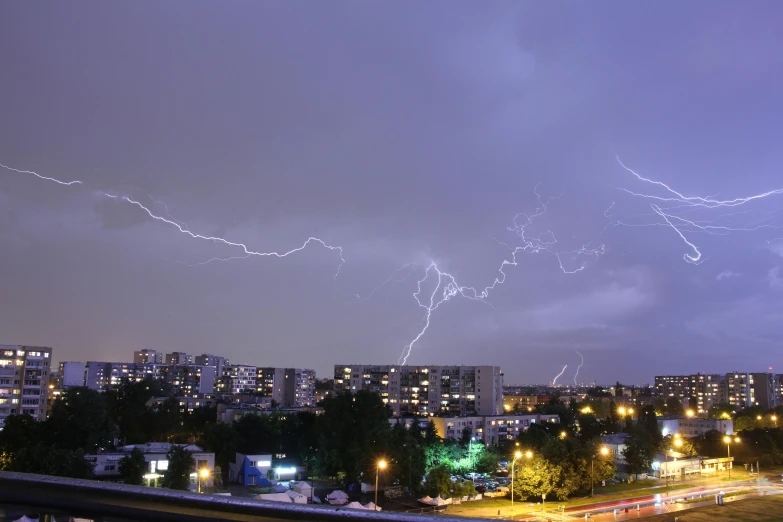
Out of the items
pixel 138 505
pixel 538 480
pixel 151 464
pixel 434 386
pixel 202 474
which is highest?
pixel 138 505

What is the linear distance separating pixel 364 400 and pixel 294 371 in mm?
52316

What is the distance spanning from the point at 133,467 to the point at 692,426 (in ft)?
125

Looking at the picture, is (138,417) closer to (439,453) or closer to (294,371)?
(439,453)

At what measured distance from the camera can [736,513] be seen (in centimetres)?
1986

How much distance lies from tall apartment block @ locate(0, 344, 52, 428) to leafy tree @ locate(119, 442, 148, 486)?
1930cm

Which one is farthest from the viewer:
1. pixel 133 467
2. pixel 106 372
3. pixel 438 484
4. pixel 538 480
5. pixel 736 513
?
pixel 106 372

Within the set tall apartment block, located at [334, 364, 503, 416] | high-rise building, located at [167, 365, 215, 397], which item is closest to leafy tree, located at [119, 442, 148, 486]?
tall apartment block, located at [334, 364, 503, 416]

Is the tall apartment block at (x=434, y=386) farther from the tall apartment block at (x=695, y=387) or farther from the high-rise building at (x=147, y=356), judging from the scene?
the high-rise building at (x=147, y=356)

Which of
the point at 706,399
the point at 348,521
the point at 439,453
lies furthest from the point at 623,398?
the point at 348,521

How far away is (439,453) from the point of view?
1059 inches

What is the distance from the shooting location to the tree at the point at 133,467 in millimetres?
20391

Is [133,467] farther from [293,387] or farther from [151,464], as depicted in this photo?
[293,387]

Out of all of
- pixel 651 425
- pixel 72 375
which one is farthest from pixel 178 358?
pixel 651 425

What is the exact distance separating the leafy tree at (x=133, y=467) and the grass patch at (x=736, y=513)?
674 inches
